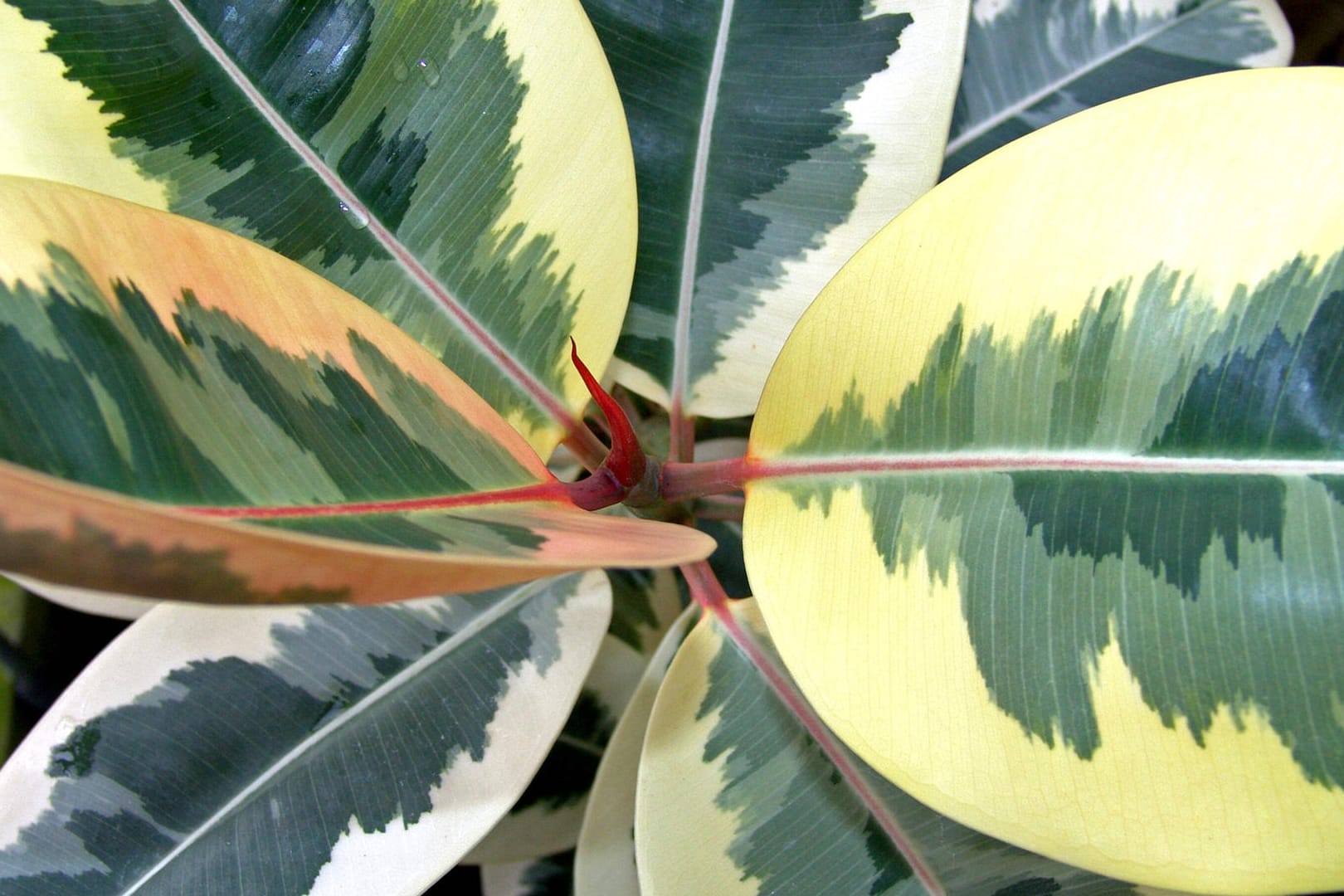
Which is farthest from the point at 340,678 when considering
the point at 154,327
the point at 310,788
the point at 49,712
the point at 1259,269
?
the point at 1259,269

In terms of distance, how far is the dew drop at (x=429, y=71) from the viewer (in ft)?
1.75

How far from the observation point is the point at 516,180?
548 millimetres

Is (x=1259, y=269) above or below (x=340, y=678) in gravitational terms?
above

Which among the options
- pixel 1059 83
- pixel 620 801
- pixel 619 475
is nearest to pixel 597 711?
pixel 620 801

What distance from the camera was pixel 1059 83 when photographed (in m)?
0.71

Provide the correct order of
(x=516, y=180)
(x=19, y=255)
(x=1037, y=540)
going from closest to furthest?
1. (x=19, y=255)
2. (x=1037, y=540)
3. (x=516, y=180)

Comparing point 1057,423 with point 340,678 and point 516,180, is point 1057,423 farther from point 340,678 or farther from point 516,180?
point 340,678

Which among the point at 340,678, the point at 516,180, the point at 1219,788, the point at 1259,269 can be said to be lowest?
the point at 1219,788

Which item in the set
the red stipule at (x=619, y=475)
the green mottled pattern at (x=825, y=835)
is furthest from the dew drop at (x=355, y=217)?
the green mottled pattern at (x=825, y=835)

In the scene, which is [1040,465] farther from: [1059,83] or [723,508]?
[1059,83]

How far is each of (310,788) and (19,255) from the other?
1.24 feet

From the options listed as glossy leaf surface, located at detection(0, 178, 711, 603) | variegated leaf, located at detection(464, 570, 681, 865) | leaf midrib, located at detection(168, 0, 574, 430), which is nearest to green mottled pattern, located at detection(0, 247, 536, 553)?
glossy leaf surface, located at detection(0, 178, 711, 603)

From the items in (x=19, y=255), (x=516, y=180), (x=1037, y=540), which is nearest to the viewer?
(x=19, y=255)

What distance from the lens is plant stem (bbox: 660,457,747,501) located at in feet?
1.74
